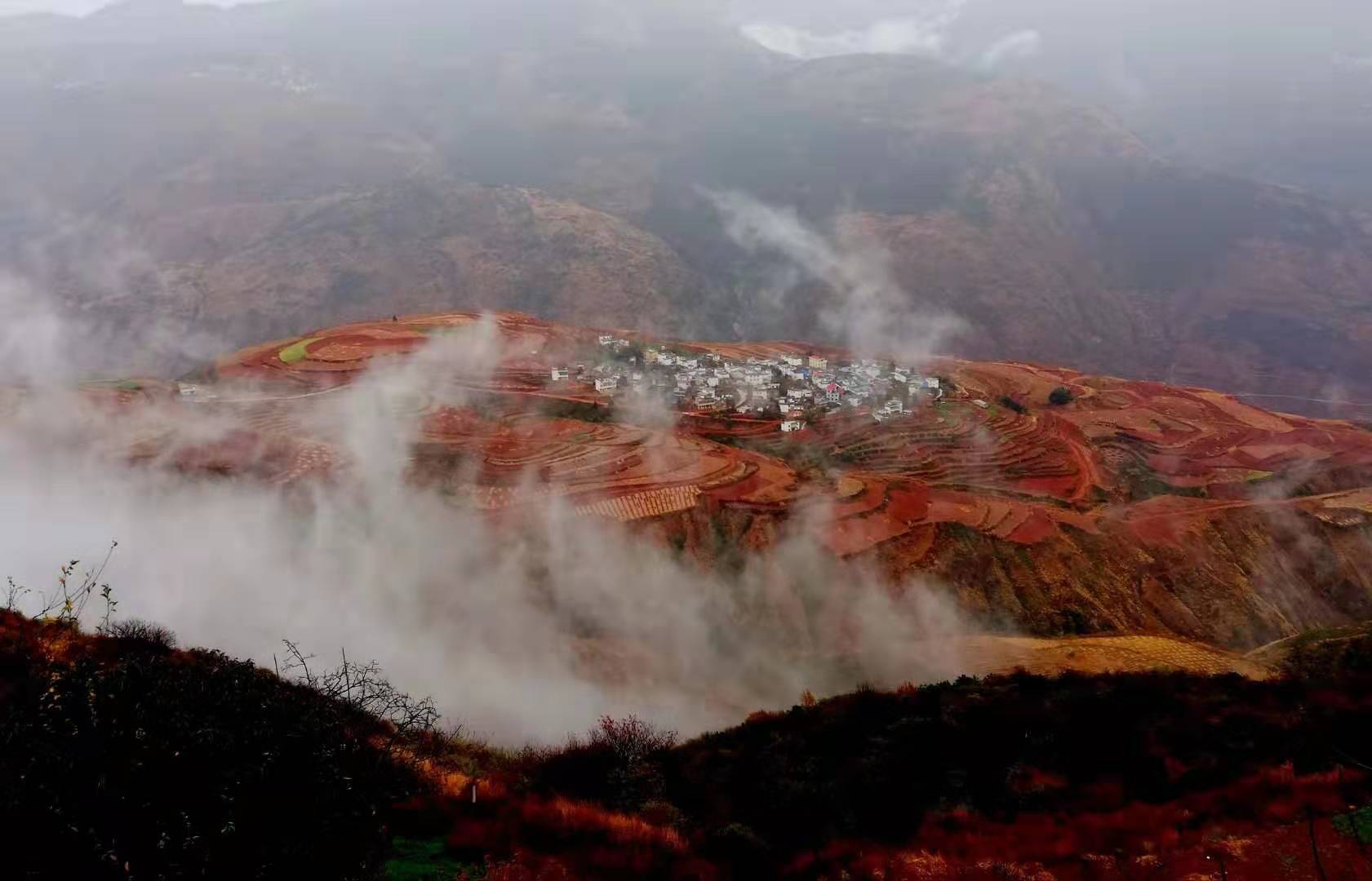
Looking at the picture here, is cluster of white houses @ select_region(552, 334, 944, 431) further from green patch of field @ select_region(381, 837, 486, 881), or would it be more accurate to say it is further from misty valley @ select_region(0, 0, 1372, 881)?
green patch of field @ select_region(381, 837, 486, 881)

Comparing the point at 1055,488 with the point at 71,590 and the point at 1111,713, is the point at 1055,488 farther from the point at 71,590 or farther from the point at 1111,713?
the point at 71,590

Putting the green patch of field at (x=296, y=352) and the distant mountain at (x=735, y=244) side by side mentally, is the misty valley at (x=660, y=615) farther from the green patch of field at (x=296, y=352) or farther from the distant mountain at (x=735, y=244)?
the distant mountain at (x=735, y=244)

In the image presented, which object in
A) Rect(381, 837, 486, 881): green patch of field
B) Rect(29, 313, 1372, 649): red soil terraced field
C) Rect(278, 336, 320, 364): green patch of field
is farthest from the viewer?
Rect(278, 336, 320, 364): green patch of field

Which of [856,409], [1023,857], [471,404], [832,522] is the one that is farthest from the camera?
[856,409]

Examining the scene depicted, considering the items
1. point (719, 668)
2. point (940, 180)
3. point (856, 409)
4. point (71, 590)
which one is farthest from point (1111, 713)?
point (940, 180)

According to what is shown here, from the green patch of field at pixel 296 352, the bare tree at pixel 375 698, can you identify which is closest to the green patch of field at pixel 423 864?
the bare tree at pixel 375 698

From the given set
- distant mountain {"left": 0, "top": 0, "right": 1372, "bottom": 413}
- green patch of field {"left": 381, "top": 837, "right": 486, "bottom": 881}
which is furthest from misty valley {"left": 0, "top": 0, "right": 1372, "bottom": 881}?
distant mountain {"left": 0, "top": 0, "right": 1372, "bottom": 413}
